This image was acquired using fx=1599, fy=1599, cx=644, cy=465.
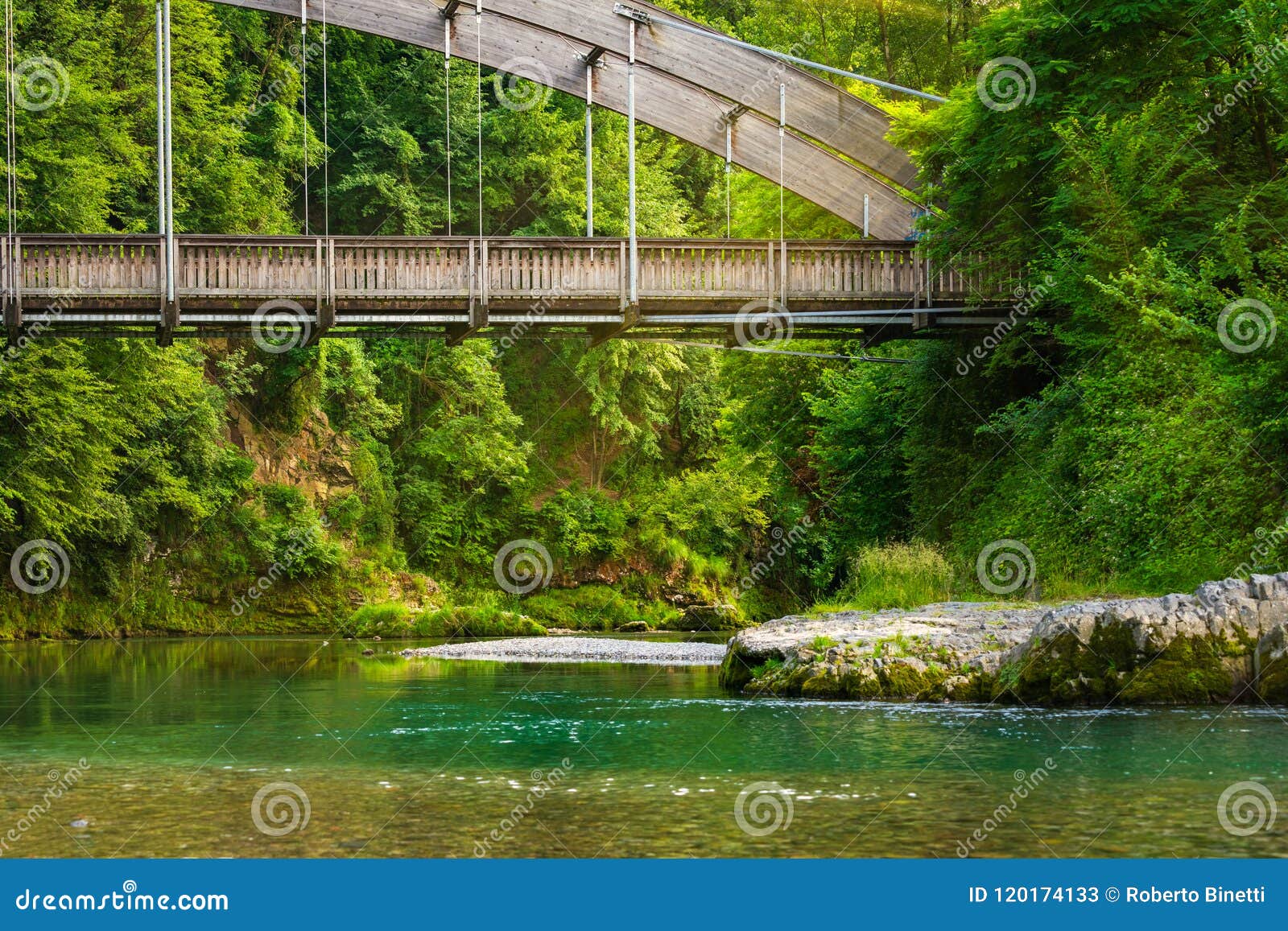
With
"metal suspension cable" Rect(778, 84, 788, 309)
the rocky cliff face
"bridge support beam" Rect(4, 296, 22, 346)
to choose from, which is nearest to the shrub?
"metal suspension cable" Rect(778, 84, 788, 309)

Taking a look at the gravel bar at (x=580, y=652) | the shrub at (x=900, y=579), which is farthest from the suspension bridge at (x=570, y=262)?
the gravel bar at (x=580, y=652)

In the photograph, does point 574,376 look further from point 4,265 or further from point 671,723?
point 671,723

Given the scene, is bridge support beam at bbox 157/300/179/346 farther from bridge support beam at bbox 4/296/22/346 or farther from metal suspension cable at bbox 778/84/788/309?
metal suspension cable at bbox 778/84/788/309

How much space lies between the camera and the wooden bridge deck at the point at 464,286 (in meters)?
22.8

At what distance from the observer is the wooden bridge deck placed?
74.9ft

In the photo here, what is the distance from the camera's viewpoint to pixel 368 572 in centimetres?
4291

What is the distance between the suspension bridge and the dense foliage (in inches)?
62.2

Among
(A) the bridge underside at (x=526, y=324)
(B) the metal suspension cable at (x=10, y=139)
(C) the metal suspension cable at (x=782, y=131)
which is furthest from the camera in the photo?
(B) the metal suspension cable at (x=10, y=139)

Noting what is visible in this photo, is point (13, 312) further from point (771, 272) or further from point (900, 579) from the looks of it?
point (900, 579)

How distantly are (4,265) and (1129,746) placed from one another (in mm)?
17359

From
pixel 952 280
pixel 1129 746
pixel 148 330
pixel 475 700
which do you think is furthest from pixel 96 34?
pixel 1129 746

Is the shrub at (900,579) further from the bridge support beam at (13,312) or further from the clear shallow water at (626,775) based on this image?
the bridge support beam at (13,312)

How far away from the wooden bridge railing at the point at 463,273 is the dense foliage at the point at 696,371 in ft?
3.97

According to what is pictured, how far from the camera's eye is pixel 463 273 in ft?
77.9
